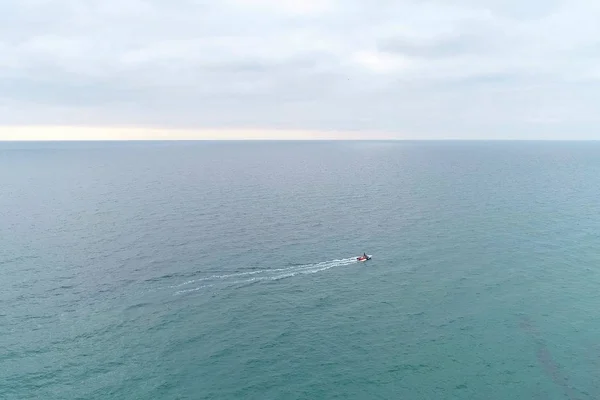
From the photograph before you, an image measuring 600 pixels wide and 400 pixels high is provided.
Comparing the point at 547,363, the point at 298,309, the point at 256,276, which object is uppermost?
the point at 256,276

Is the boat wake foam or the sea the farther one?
the boat wake foam

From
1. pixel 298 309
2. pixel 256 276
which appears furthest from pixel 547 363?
pixel 256 276

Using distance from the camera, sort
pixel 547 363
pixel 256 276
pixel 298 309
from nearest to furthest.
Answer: pixel 547 363, pixel 298 309, pixel 256 276

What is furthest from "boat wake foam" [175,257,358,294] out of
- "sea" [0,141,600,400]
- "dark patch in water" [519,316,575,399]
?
"dark patch in water" [519,316,575,399]

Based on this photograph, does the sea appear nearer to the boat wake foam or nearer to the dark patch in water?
the dark patch in water

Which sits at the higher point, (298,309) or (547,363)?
(298,309)

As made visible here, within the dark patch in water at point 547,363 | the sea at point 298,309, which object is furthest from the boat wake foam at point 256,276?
the dark patch in water at point 547,363

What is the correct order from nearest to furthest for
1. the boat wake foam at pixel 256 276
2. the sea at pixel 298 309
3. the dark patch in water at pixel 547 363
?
the dark patch in water at pixel 547 363 → the sea at pixel 298 309 → the boat wake foam at pixel 256 276

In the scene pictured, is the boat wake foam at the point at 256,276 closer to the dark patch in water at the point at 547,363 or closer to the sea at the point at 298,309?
the sea at the point at 298,309

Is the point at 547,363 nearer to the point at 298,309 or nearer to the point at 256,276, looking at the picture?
the point at 298,309
